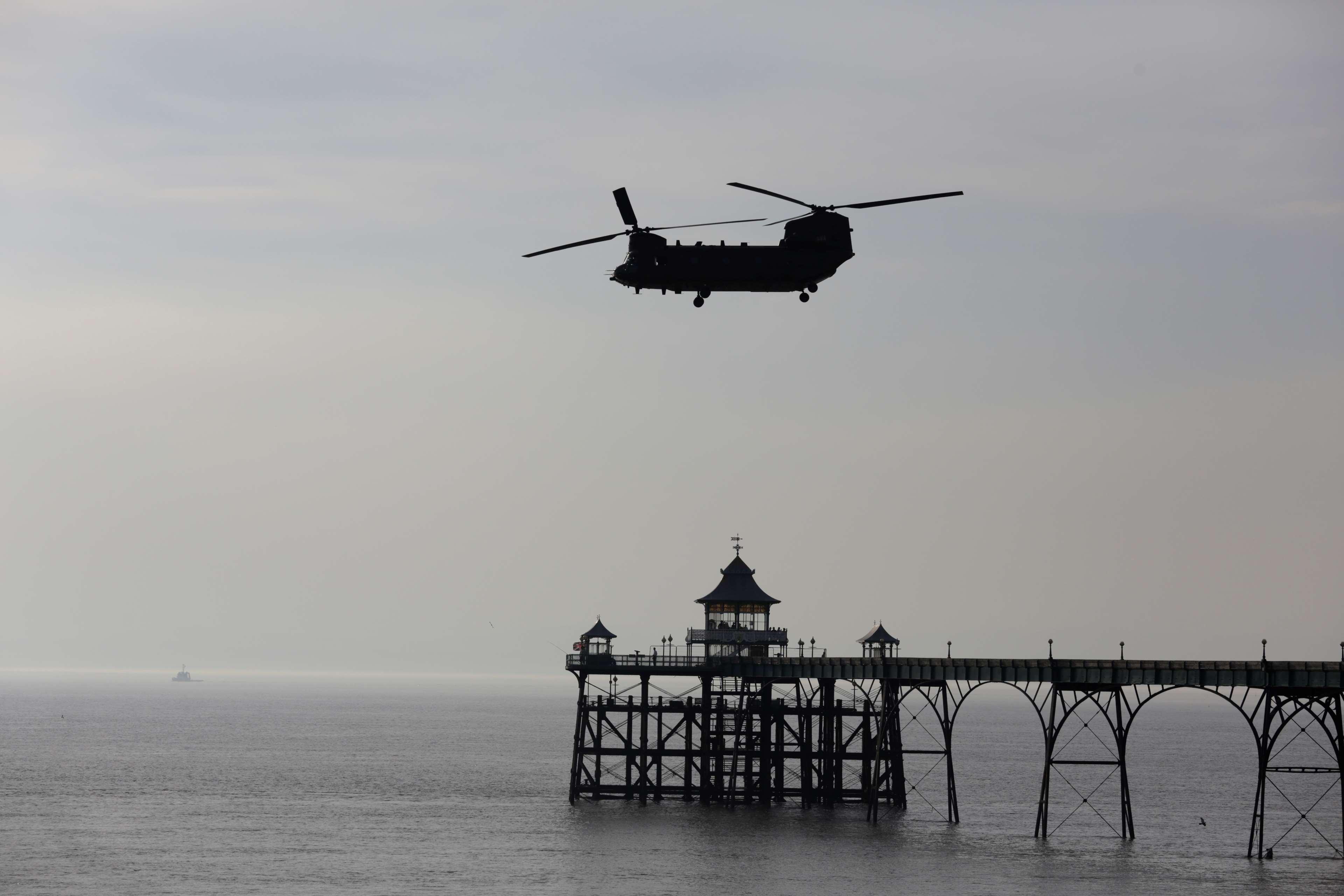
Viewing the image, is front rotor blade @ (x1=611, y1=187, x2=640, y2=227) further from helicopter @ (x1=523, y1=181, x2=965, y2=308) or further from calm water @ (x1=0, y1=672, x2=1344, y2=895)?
calm water @ (x1=0, y1=672, x2=1344, y2=895)

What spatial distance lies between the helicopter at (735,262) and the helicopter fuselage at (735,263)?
2 cm

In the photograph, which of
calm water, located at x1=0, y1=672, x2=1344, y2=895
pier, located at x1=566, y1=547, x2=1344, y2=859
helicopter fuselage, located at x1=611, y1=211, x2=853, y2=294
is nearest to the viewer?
helicopter fuselage, located at x1=611, y1=211, x2=853, y2=294

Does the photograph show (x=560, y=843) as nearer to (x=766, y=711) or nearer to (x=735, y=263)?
(x=766, y=711)

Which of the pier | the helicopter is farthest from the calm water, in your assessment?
the helicopter

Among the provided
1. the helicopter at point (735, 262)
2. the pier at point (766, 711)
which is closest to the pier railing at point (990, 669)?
the pier at point (766, 711)

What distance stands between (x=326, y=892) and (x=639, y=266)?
2454cm

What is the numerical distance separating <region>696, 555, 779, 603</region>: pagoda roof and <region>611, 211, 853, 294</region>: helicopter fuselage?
3492 centimetres

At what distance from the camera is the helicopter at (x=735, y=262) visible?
57531mm

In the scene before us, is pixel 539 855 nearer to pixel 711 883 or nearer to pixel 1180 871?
pixel 711 883

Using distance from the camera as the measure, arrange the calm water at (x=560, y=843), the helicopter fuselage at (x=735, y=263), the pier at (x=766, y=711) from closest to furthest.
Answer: the helicopter fuselage at (x=735, y=263), the calm water at (x=560, y=843), the pier at (x=766, y=711)

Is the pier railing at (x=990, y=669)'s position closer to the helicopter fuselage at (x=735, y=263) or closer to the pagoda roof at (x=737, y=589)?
the pagoda roof at (x=737, y=589)

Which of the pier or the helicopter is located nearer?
the helicopter

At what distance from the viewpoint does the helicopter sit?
189 feet

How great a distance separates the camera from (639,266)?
57656 mm
